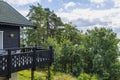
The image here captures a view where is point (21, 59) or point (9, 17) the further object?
point (9, 17)

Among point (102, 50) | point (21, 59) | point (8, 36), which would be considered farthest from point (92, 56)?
point (21, 59)

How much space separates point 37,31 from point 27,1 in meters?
5.09

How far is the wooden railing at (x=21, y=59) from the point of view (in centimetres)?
1352

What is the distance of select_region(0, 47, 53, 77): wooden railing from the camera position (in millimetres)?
13516

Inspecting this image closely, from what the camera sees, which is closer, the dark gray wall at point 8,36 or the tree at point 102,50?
the dark gray wall at point 8,36

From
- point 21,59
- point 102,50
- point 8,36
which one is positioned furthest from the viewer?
point 102,50

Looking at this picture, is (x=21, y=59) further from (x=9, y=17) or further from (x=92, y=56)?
(x=92, y=56)

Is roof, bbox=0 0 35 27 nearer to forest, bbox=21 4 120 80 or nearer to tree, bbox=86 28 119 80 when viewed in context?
forest, bbox=21 4 120 80

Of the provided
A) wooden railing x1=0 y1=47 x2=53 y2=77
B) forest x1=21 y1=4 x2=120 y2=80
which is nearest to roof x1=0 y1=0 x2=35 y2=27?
wooden railing x1=0 y1=47 x2=53 y2=77

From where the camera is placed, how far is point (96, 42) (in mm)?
33688

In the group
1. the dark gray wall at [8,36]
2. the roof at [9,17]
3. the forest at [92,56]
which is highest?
the roof at [9,17]

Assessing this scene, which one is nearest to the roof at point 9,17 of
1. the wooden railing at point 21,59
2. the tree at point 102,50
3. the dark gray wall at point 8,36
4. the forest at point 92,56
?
the dark gray wall at point 8,36

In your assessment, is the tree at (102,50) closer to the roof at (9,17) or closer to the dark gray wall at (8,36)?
the roof at (9,17)

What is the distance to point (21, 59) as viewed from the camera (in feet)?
49.2
